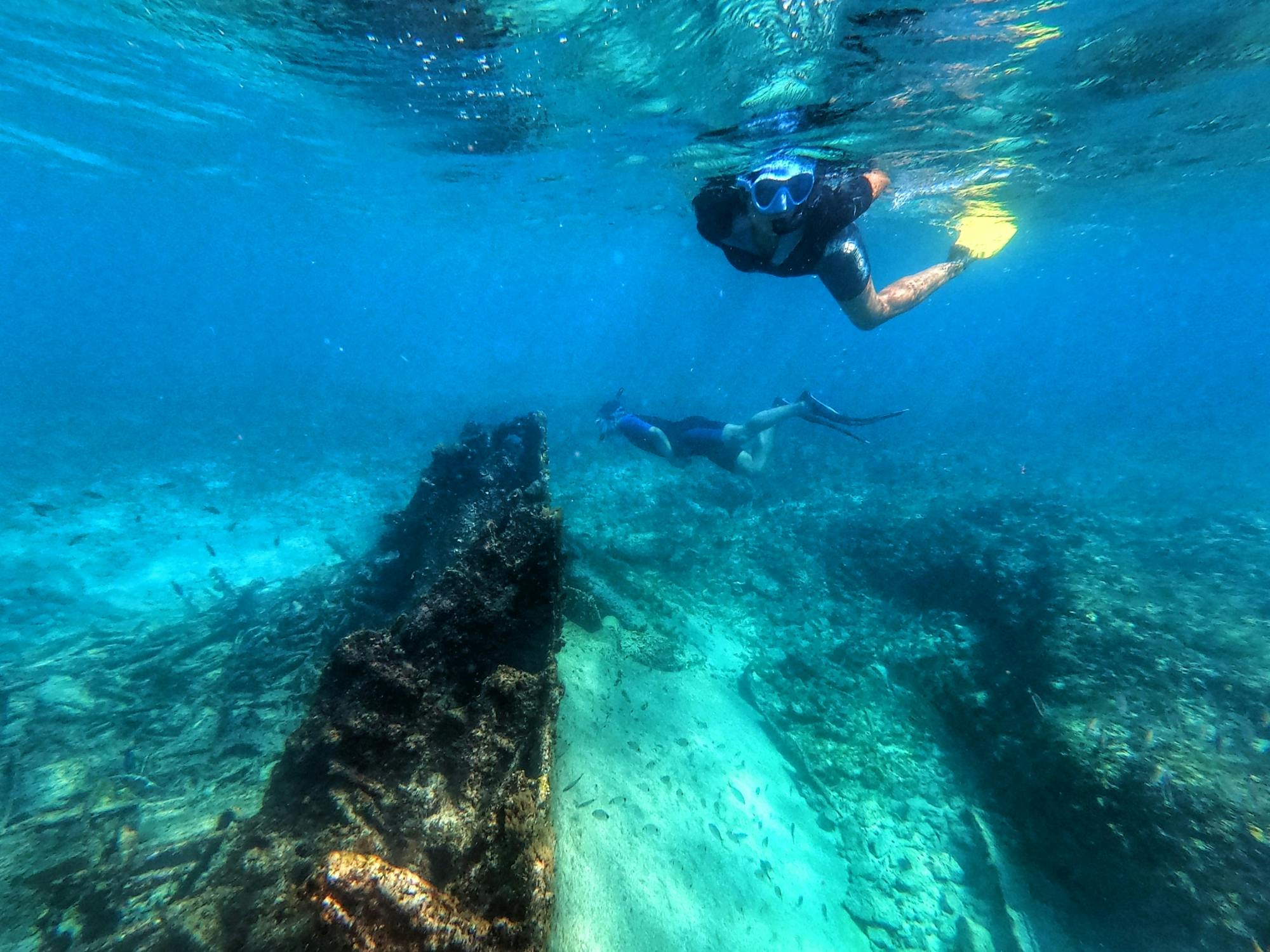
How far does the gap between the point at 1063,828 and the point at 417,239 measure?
52.0m

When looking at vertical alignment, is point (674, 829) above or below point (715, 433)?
below

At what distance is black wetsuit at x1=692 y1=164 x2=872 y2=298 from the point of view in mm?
6570

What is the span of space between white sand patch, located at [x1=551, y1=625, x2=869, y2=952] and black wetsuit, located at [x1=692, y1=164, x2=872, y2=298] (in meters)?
5.65

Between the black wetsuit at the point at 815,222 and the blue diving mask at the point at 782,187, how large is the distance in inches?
8.6

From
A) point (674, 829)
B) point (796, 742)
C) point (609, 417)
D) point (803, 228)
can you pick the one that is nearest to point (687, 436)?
point (609, 417)

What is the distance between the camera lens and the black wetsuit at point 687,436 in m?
12.4

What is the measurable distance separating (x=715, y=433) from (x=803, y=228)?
6119 millimetres

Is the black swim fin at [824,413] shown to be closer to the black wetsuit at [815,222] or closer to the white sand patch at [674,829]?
the black wetsuit at [815,222]

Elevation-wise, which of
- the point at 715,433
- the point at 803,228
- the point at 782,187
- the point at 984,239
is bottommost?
the point at 715,433

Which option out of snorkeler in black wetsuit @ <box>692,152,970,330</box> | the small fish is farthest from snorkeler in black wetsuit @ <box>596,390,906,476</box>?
the small fish

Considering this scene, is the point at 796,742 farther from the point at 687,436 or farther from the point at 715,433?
the point at 687,436

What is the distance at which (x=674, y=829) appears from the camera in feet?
14.9

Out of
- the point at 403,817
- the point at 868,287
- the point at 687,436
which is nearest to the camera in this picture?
the point at 403,817

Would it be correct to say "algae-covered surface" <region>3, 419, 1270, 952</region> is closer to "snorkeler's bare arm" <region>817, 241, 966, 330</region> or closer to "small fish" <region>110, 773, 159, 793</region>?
"small fish" <region>110, 773, 159, 793</region>
